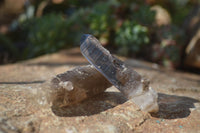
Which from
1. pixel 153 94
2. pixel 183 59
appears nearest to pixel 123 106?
pixel 153 94

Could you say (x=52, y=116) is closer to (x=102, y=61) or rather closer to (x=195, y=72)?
(x=102, y=61)

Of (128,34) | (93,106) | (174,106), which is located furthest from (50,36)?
(174,106)

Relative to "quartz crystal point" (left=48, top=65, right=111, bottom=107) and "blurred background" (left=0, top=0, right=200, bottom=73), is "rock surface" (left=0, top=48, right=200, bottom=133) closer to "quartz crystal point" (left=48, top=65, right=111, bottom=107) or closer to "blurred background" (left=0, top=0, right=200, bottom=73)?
"quartz crystal point" (left=48, top=65, right=111, bottom=107)

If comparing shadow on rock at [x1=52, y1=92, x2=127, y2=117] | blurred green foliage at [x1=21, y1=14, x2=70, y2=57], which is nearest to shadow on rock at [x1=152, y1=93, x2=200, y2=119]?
shadow on rock at [x1=52, y1=92, x2=127, y2=117]

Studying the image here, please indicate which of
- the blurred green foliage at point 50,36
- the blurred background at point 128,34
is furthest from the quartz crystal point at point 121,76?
the blurred green foliage at point 50,36

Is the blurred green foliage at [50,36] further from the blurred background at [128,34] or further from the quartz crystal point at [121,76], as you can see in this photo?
the quartz crystal point at [121,76]

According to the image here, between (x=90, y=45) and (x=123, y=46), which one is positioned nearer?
(x=90, y=45)
